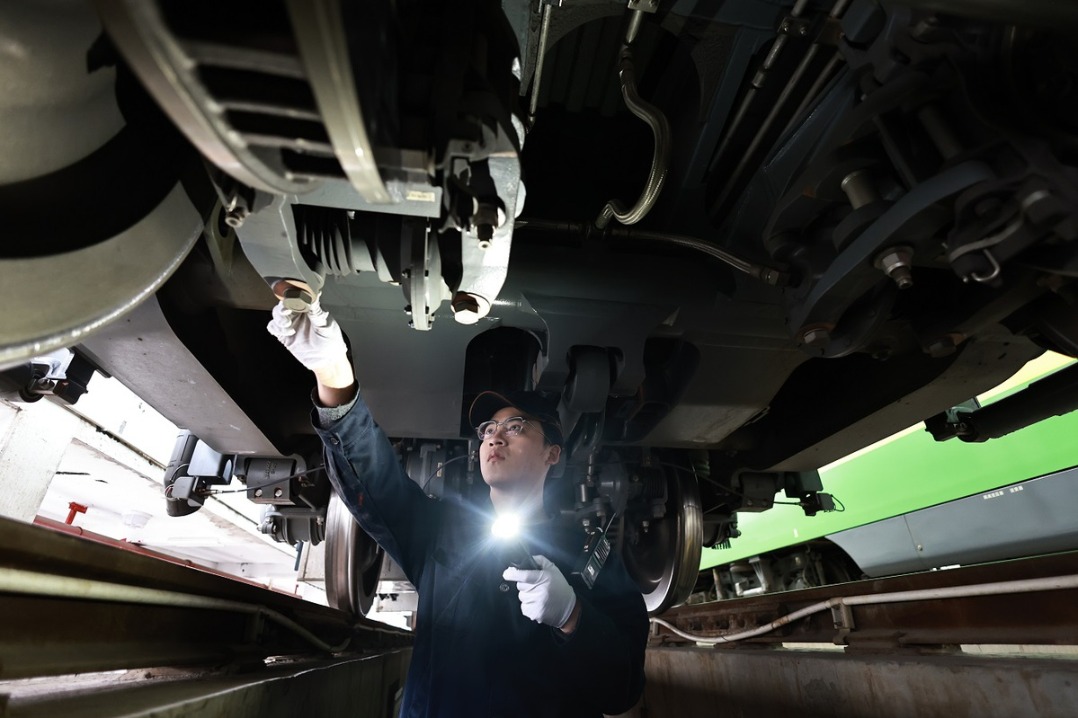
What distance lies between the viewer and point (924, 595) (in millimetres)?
1493

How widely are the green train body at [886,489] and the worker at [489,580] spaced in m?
2.27

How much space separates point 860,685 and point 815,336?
46.5 inches

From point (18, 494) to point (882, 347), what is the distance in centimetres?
430

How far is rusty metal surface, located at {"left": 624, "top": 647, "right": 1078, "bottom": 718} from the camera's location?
3.65ft

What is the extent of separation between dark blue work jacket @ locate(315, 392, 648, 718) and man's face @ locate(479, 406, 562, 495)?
17cm

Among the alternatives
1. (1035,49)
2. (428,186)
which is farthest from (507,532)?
(1035,49)

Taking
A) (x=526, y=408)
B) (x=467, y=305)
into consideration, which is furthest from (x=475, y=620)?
(x=467, y=305)

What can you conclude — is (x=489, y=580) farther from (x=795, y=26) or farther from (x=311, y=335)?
(x=795, y=26)

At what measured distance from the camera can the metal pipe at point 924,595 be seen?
1214 mm

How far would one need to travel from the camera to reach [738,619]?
2404 millimetres

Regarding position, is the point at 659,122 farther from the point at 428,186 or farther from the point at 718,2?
the point at 428,186

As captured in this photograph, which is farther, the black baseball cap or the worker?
the black baseball cap

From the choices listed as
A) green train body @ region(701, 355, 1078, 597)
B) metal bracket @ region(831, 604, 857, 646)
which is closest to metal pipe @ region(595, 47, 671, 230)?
metal bracket @ region(831, 604, 857, 646)

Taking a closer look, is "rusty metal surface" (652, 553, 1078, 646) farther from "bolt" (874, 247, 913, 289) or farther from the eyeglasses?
the eyeglasses
